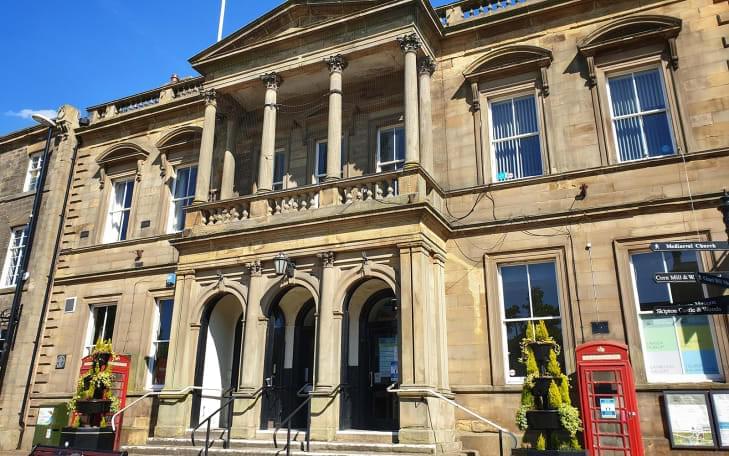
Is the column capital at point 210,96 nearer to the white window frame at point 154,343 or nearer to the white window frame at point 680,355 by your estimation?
the white window frame at point 154,343

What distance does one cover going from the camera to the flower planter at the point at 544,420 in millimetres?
9727

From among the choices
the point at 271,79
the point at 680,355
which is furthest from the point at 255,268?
the point at 680,355

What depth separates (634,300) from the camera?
36.1ft

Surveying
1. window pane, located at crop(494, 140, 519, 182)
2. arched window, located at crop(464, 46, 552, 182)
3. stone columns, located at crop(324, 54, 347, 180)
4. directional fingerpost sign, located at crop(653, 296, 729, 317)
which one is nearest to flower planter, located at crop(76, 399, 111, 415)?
stone columns, located at crop(324, 54, 347, 180)

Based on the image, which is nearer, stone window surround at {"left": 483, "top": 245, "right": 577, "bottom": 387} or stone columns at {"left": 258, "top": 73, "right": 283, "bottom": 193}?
stone window surround at {"left": 483, "top": 245, "right": 577, "bottom": 387}

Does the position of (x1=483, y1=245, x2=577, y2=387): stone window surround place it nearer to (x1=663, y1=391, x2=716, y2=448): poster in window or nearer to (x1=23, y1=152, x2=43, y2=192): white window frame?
(x1=663, y1=391, x2=716, y2=448): poster in window

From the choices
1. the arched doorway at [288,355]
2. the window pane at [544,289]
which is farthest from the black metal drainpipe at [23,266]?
the window pane at [544,289]

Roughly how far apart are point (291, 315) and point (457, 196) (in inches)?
192

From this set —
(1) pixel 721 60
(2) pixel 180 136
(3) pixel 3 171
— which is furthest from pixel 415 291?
(3) pixel 3 171

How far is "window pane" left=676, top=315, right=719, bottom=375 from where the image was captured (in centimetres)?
1035

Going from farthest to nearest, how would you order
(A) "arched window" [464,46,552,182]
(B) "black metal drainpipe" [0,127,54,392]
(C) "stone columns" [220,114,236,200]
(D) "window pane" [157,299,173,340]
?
(B) "black metal drainpipe" [0,127,54,392]
(D) "window pane" [157,299,173,340]
(C) "stone columns" [220,114,236,200]
(A) "arched window" [464,46,552,182]

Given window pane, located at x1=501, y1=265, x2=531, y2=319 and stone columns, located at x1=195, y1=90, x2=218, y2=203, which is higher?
stone columns, located at x1=195, y1=90, x2=218, y2=203

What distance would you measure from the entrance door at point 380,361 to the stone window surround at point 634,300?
4.60 meters

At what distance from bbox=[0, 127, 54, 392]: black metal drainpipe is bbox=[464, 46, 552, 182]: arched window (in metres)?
15.0
